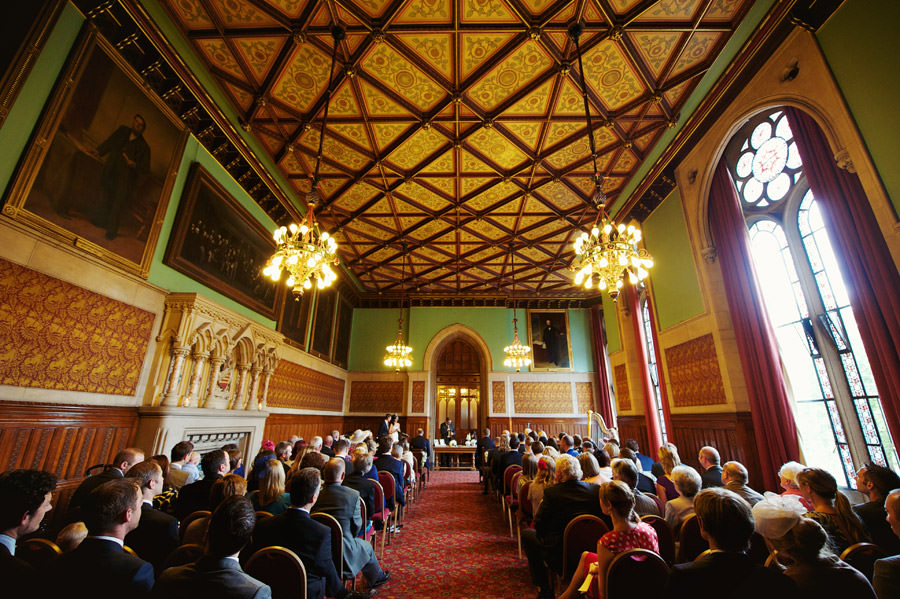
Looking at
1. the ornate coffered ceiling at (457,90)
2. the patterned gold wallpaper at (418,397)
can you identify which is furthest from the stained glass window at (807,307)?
the patterned gold wallpaper at (418,397)

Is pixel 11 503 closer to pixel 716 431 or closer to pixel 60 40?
pixel 60 40

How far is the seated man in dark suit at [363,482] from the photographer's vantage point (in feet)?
11.9

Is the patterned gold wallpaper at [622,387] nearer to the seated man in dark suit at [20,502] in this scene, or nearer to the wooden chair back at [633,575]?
the wooden chair back at [633,575]

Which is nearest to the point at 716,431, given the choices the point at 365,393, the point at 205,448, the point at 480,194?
the point at 480,194

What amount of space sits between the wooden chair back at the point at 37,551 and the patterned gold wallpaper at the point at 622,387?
9431 mm

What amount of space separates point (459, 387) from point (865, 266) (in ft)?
39.9

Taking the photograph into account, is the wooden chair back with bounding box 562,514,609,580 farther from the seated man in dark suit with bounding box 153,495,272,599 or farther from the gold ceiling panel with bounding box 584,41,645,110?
the gold ceiling panel with bounding box 584,41,645,110

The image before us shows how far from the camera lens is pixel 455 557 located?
416 cm

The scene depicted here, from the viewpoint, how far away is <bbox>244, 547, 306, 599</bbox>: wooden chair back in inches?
68.9

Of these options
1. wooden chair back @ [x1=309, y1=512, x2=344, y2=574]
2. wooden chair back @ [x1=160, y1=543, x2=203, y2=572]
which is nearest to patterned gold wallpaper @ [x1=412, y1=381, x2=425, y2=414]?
wooden chair back @ [x1=309, y1=512, x2=344, y2=574]

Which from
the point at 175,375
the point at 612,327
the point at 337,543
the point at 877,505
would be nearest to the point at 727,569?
the point at 877,505

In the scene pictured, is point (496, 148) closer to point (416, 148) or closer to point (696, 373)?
point (416, 148)

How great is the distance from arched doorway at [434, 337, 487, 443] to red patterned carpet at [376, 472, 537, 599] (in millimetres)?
7404

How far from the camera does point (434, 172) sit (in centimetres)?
776
